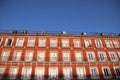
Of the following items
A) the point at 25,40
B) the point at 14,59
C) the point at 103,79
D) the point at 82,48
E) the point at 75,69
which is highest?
the point at 25,40

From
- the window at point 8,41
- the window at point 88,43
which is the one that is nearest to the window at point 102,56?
the window at point 88,43

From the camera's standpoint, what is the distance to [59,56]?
3259cm

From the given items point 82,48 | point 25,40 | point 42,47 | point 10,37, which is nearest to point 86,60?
point 82,48

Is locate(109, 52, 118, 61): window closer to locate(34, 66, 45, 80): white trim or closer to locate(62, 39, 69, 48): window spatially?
locate(62, 39, 69, 48): window

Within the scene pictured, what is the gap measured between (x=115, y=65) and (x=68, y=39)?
471 inches

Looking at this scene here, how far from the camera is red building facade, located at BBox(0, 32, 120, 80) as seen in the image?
30.2 metres

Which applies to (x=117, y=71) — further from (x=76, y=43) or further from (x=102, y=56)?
(x=76, y=43)

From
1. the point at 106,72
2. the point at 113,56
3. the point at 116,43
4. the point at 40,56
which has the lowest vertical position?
the point at 106,72

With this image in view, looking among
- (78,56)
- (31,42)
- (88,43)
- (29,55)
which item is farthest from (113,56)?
(31,42)

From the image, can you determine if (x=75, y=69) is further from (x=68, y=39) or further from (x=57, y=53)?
(x=68, y=39)

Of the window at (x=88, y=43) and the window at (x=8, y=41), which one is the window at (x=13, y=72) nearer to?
the window at (x=8, y=41)

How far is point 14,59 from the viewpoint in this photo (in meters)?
31.4

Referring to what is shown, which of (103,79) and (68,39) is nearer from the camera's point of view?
(103,79)

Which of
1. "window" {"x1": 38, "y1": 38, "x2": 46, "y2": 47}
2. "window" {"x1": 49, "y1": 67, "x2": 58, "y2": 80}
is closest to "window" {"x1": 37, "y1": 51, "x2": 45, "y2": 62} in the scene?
"window" {"x1": 38, "y1": 38, "x2": 46, "y2": 47}
